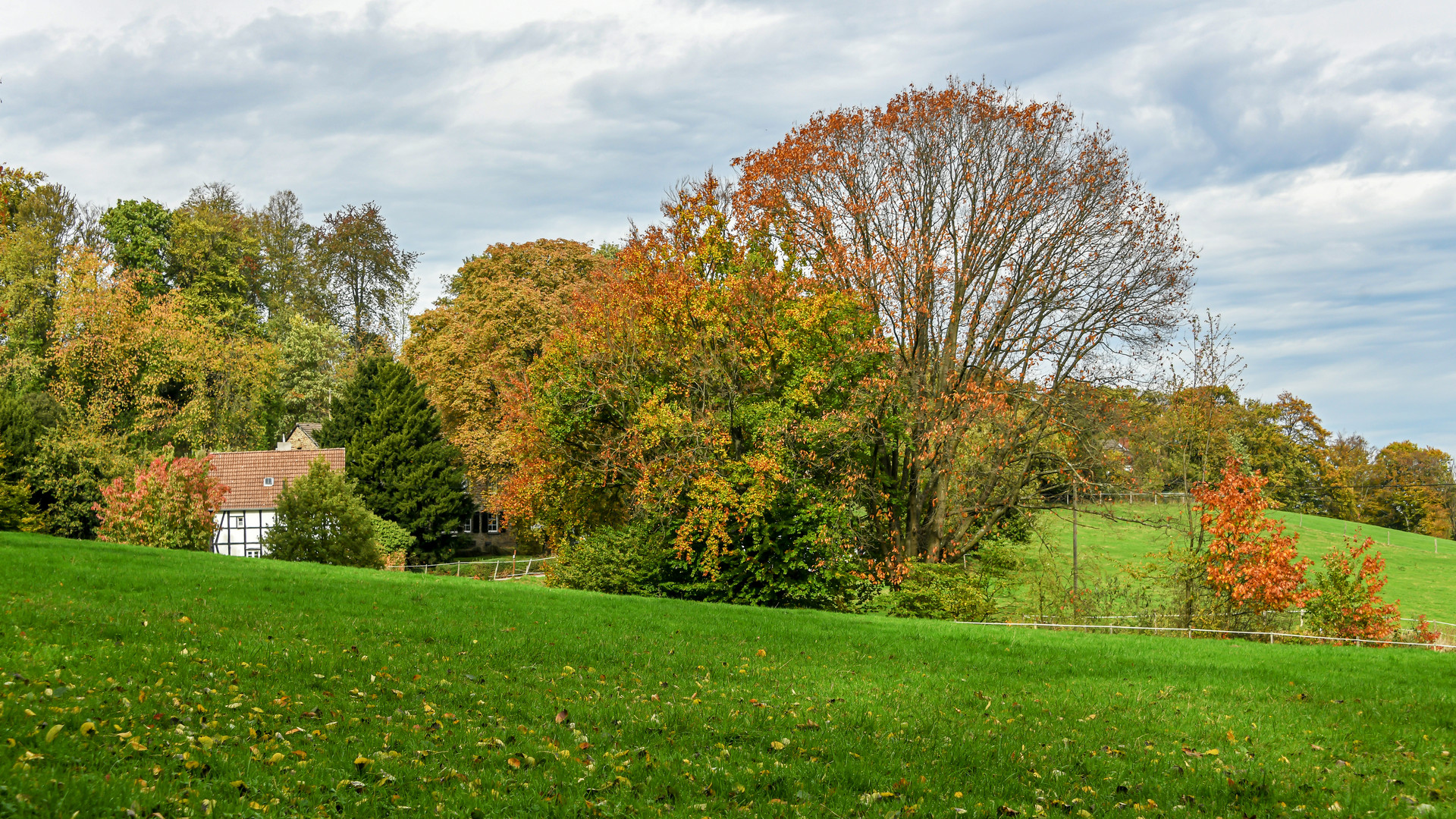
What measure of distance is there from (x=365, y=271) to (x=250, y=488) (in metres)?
21.8

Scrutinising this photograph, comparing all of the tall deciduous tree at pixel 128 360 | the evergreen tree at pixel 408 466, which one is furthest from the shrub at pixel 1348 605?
the tall deciduous tree at pixel 128 360

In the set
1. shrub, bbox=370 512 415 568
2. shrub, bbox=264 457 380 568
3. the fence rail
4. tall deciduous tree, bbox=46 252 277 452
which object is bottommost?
the fence rail

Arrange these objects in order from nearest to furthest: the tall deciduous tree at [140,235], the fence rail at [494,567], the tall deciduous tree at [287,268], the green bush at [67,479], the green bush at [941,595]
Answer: the green bush at [941,595] < the green bush at [67,479] < the fence rail at [494,567] < the tall deciduous tree at [140,235] < the tall deciduous tree at [287,268]

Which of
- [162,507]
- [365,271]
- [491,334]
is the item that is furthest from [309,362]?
[162,507]

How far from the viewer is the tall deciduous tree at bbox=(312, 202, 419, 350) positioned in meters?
59.1

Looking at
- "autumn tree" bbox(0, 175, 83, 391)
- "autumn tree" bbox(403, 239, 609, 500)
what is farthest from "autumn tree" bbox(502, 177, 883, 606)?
"autumn tree" bbox(0, 175, 83, 391)

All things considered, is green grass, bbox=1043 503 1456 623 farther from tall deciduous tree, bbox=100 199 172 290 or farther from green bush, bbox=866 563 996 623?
tall deciduous tree, bbox=100 199 172 290

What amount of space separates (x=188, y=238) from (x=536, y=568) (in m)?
33.8

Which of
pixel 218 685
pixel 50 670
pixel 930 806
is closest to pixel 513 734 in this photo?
pixel 218 685

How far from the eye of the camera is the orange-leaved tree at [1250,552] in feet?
53.7

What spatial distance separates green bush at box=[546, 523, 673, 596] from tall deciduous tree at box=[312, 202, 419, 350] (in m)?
39.2

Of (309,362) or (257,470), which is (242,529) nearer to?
(257,470)

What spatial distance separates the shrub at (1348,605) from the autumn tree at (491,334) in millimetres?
28726

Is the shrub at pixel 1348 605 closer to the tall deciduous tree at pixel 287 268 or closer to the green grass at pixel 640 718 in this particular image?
the green grass at pixel 640 718
